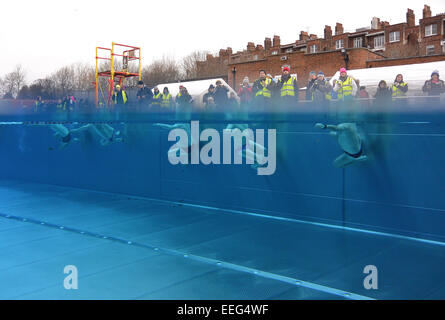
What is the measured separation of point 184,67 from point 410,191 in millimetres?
58154

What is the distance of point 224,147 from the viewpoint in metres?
7.98

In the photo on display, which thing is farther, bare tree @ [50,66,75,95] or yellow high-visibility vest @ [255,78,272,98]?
bare tree @ [50,66,75,95]

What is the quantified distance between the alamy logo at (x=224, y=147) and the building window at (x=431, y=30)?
62.6 m

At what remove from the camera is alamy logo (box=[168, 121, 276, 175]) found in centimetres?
737

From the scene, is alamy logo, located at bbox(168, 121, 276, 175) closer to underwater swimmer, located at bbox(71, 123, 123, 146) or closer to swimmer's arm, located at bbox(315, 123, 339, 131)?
swimmer's arm, located at bbox(315, 123, 339, 131)

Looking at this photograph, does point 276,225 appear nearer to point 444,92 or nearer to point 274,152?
point 274,152

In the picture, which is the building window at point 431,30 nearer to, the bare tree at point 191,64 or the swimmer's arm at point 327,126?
the bare tree at point 191,64

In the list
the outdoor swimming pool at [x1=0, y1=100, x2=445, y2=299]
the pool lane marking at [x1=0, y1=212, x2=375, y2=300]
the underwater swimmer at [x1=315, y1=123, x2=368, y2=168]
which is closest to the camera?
the pool lane marking at [x1=0, y1=212, x2=375, y2=300]

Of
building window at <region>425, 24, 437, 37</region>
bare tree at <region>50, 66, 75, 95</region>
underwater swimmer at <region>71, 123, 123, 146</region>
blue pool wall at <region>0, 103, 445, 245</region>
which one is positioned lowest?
blue pool wall at <region>0, 103, 445, 245</region>

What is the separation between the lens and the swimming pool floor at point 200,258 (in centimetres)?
402

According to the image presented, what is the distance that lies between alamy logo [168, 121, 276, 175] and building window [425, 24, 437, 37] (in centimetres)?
6257

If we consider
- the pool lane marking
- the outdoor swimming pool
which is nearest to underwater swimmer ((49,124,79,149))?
the outdoor swimming pool

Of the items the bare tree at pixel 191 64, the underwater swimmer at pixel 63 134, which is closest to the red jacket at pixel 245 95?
the underwater swimmer at pixel 63 134

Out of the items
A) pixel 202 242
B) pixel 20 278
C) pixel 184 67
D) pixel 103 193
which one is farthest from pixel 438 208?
pixel 184 67
